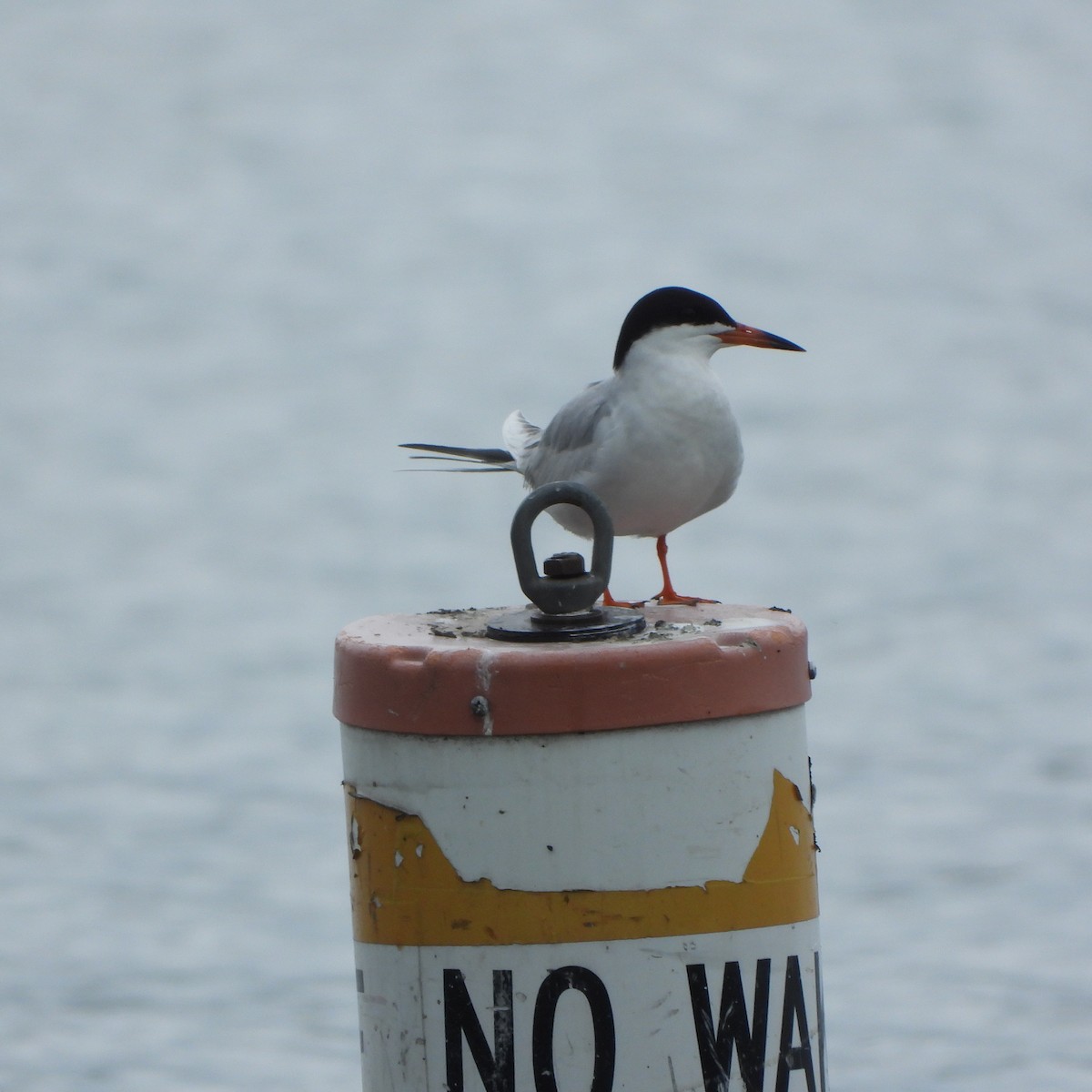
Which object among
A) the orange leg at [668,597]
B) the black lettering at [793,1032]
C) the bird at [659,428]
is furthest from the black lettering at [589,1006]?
the bird at [659,428]

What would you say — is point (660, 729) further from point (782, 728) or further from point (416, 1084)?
point (416, 1084)

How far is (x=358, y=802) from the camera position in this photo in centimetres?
176

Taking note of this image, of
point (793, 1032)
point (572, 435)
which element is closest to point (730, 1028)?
point (793, 1032)

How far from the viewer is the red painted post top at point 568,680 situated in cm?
159

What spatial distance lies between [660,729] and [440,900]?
32cm

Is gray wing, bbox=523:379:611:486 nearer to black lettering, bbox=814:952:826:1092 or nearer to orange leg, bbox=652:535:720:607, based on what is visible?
orange leg, bbox=652:535:720:607

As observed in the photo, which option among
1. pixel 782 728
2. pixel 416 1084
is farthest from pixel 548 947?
pixel 782 728

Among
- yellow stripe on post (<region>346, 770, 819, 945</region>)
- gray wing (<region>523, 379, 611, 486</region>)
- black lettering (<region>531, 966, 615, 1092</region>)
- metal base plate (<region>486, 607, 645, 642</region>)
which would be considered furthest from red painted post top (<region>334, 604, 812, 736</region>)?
gray wing (<region>523, 379, 611, 486</region>)

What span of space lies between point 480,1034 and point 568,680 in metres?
0.41

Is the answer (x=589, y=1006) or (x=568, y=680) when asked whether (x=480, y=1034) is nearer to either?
(x=589, y=1006)

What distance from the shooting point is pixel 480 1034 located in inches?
64.7

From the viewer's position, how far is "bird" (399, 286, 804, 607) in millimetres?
2561

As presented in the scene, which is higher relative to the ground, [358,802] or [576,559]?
[576,559]

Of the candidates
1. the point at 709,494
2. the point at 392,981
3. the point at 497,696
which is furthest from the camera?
the point at 709,494
